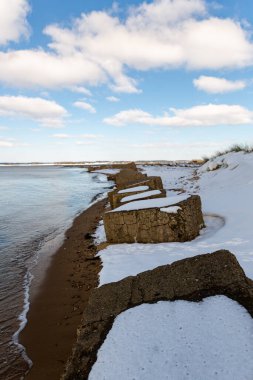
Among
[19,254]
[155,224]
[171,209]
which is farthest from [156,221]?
[19,254]

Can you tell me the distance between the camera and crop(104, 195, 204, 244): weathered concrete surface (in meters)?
6.16

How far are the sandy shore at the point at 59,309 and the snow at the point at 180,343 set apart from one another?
1198 millimetres

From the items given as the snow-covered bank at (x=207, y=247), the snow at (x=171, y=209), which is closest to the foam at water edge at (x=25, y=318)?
the snow-covered bank at (x=207, y=247)

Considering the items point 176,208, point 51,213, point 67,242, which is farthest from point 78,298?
point 51,213

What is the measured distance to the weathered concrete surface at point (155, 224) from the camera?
6.16 metres

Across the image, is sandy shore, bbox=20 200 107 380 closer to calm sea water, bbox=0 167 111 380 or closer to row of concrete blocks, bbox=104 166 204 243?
calm sea water, bbox=0 167 111 380

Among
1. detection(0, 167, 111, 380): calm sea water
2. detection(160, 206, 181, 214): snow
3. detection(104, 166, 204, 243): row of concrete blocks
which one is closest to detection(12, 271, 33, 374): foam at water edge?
detection(0, 167, 111, 380): calm sea water

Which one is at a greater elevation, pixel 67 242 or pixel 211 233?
pixel 211 233

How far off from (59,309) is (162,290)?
7.31 feet

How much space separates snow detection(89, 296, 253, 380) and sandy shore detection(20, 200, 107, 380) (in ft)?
3.93

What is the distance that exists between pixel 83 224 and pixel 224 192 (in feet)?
15.6

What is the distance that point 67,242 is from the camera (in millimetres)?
8570

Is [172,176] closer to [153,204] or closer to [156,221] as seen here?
[153,204]

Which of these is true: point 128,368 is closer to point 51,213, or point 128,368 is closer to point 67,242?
point 67,242
